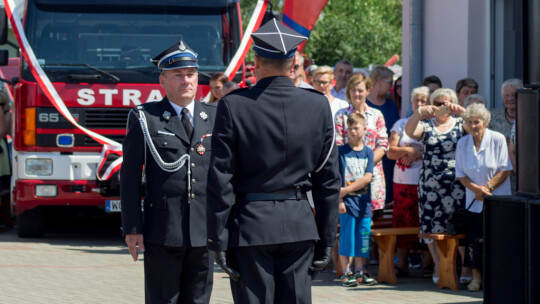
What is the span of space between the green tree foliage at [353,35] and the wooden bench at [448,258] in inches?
1476

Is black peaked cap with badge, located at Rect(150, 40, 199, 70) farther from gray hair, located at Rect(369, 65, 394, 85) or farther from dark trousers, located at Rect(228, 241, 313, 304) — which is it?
gray hair, located at Rect(369, 65, 394, 85)

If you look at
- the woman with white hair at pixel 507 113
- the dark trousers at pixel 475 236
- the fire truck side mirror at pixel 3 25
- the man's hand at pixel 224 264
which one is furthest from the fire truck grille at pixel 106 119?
the man's hand at pixel 224 264

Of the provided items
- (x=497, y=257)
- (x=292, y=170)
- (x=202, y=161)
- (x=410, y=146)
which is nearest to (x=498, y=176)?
(x=410, y=146)

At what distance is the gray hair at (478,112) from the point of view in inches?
360

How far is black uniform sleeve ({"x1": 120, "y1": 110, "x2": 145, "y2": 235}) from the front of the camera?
5.86 metres

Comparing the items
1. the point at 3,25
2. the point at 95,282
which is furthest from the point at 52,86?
the point at 95,282

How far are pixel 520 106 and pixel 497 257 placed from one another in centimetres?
98

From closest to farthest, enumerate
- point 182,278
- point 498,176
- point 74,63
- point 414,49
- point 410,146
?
point 182,278 → point 498,176 → point 410,146 → point 74,63 → point 414,49

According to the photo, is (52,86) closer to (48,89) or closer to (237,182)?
(48,89)

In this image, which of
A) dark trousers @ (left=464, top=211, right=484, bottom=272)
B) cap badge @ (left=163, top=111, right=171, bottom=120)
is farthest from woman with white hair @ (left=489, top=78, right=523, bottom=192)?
cap badge @ (left=163, top=111, right=171, bottom=120)

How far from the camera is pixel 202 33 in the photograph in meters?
12.1

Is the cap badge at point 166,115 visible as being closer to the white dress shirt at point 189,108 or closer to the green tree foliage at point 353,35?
the white dress shirt at point 189,108

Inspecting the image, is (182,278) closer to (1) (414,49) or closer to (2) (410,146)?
(2) (410,146)

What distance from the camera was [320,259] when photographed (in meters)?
5.23
